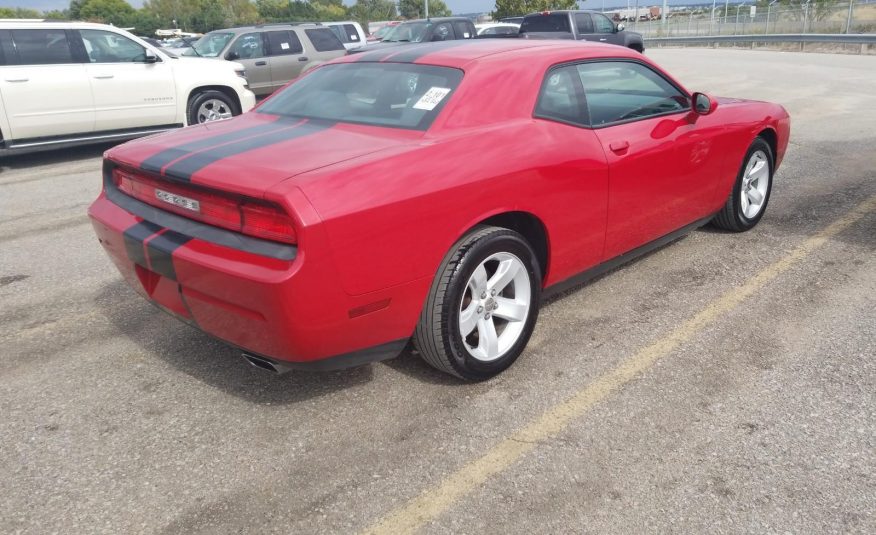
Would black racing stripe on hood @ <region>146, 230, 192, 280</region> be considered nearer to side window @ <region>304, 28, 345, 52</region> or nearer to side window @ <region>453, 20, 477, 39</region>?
side window @ <region>304, 28, 345, 52</region>

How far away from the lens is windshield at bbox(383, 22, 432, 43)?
17.2 m

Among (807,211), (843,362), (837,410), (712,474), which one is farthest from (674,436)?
(807,211)

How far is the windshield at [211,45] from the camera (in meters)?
13.9

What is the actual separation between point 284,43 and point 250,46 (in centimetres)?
68

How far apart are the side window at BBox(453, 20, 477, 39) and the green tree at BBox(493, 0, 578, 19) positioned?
33.9 meters

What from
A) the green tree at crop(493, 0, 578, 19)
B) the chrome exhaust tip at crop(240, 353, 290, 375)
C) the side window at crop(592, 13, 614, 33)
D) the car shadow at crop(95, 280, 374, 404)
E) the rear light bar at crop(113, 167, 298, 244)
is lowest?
the car shadow at crop(95, 280, 374, 404)

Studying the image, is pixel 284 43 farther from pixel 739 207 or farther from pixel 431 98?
pixel 431 98

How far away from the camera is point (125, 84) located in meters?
9.56

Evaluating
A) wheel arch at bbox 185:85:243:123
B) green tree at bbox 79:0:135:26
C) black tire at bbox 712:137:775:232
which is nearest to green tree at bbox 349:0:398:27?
green tree at bbox 79:0:135:26

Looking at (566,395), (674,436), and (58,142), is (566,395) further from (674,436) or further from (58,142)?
(58,142)

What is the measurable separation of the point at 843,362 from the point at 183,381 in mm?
3273

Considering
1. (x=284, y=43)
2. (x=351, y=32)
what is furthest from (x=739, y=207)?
(x=351, y=32)

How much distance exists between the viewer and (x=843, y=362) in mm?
3547

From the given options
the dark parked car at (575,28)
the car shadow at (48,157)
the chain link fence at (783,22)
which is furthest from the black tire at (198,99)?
the chain link fence at (783,22)
